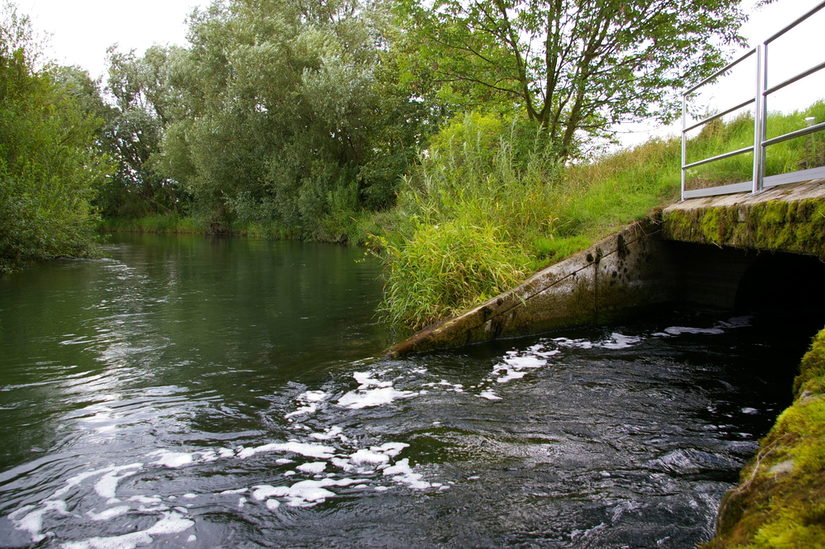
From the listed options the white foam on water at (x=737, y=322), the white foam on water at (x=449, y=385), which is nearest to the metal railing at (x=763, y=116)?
the white foam on water at (x=737, y=322)

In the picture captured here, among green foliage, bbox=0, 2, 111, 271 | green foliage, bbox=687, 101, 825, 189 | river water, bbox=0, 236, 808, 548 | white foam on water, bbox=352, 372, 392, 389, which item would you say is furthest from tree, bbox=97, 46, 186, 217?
white foam on water, bbox=352, 372, 392, 389

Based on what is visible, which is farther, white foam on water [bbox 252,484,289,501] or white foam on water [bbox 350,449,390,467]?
white foam on water [bbox 350,449,390,467]

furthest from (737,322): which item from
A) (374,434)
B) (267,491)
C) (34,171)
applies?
(34,171)

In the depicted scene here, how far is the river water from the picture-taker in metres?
2.68

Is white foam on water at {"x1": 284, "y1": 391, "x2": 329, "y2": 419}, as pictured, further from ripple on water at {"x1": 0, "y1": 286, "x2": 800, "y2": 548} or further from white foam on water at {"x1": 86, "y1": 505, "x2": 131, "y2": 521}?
white foam on water at {"x1": 86, "y1": 505, "x2": 131, "y2": 521}

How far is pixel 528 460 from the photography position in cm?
329

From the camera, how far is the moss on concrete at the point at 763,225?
4.01 metres

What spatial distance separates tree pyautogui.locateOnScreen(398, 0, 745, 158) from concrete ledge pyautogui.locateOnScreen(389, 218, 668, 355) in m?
5.26

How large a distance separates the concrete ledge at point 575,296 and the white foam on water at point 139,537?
3195 millimetres

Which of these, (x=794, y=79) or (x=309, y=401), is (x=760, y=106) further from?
(x=309, y=401)

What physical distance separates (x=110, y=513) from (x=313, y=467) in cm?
109

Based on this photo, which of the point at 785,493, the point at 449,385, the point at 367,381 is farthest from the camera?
the point at 367,381

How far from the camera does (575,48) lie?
Answer: 1187 cm

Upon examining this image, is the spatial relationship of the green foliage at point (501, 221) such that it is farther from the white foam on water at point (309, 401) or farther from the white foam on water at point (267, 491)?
the white foam on water at point (267, 491)
